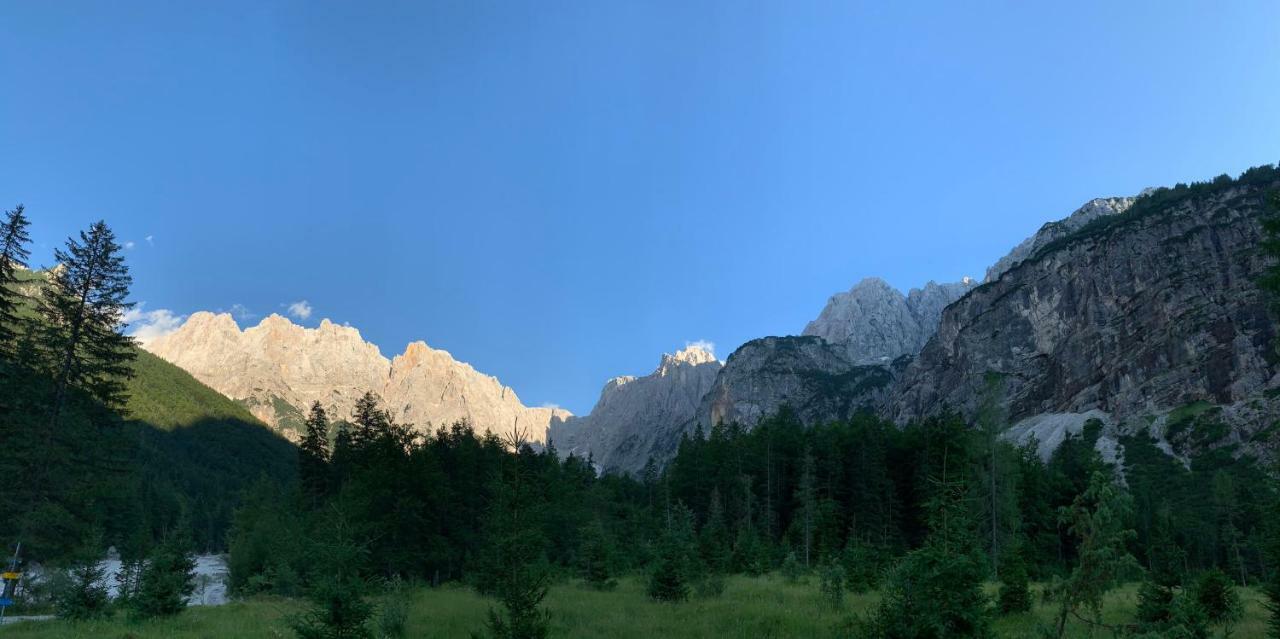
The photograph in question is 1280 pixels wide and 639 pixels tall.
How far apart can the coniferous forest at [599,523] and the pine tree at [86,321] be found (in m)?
0.11

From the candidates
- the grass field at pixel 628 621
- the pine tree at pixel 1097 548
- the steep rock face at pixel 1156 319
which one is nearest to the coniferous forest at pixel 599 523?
the pine tree at pixel 1097 548

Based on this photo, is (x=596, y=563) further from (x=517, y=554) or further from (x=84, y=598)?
(x=517, y=554)

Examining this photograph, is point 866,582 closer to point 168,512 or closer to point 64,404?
point 64,404

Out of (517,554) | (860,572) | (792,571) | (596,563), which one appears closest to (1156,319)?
(792,571)

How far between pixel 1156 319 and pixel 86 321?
20721 centimetres

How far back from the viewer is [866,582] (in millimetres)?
29328

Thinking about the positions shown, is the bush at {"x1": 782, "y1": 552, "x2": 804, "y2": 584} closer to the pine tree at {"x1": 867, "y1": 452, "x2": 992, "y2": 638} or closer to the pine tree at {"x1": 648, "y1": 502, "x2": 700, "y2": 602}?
the pine tree at {"x1": 648, "y1": 502, "x2": 700, "y2": 602}

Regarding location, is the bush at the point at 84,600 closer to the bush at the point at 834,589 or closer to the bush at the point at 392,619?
the bush at the point at 392,619

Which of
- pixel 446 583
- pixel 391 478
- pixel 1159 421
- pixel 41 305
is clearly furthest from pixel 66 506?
pixel 1159 421

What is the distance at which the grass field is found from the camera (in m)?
19.0

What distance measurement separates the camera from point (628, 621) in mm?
21719

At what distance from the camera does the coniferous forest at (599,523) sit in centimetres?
1278

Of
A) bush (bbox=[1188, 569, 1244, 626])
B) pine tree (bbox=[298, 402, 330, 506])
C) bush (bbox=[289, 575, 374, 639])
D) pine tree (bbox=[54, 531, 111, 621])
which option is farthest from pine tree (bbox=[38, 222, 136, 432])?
bush (bbox=[1188, 569, 1244, 626])

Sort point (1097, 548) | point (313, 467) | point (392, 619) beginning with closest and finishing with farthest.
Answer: point (1097, 548) → point (392, 619) → point (313, 467)
